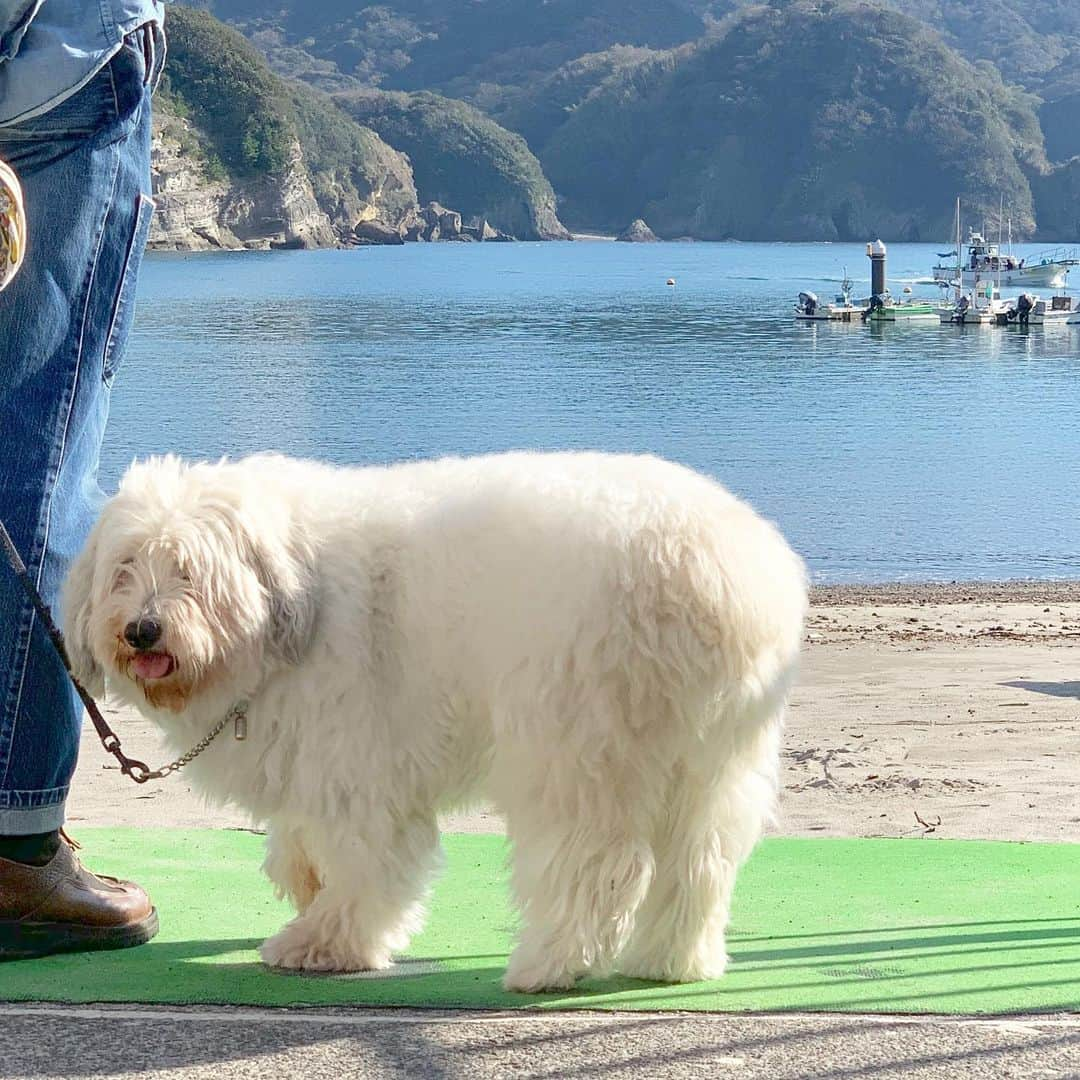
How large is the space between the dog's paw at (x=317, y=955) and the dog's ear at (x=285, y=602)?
637 millimetres

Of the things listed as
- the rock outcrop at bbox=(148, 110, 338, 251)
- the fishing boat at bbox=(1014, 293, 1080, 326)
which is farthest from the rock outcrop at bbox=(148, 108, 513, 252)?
the fishing boat at bbox=(1014, 293, 1080, 326)

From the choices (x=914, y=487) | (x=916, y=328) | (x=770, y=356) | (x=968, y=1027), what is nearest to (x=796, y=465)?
(x=914, y=487)

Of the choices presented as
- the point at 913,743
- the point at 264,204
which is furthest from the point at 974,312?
the point at 264,204

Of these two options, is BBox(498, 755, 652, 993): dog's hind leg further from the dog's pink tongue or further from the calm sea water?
the calm sea water

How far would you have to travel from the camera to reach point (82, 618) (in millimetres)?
3430

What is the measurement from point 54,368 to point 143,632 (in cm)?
69

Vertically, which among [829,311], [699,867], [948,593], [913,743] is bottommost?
[948,593]

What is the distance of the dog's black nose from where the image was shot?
328cm

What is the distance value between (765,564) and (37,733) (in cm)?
163

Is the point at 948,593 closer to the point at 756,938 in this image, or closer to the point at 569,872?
the point at 756,938

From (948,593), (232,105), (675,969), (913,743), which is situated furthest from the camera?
(232,105)

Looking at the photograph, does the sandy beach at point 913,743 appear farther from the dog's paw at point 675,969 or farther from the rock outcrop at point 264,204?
the rock outcrop at point 264,204

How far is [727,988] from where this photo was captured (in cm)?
343

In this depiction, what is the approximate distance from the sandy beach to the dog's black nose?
56cm
